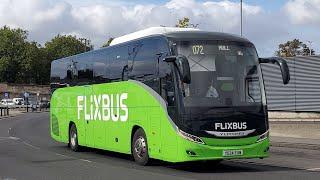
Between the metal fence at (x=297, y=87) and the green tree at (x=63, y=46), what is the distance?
383 ft

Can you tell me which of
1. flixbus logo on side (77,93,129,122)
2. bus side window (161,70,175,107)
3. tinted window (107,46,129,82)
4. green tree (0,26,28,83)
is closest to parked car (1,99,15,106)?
green tree (0,26,28,83)

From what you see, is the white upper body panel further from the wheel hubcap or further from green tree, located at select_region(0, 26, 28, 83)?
green tree, located at select_region(0, 26, 28, 83)

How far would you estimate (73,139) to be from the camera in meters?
22.2

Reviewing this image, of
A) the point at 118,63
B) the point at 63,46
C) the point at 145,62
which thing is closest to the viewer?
the point at 145,62

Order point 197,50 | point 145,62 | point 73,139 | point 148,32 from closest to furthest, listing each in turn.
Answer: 1. point 197,50
2. point 145,62
3. point 148,32
4. point 73,139

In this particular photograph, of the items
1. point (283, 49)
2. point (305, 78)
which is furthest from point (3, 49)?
point (305, 78)

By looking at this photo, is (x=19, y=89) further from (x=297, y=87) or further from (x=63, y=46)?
(x=297, y=87)

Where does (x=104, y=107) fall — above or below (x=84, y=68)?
below

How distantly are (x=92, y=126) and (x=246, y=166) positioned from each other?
6.09 m

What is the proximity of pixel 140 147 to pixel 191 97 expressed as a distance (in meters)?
2.76

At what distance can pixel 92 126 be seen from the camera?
20016 millimetres

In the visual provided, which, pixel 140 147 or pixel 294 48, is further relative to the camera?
pixel 294 48

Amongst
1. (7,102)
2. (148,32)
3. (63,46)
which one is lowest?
(7,102)

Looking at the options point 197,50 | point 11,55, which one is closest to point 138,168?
point 197,50
